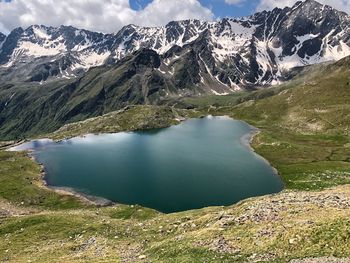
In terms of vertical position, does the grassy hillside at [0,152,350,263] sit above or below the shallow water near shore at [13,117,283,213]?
above

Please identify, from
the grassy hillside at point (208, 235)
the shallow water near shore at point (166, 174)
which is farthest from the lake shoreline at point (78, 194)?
the grassy hillside at point (208, 235)

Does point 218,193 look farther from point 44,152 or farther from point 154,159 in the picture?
point 44,152

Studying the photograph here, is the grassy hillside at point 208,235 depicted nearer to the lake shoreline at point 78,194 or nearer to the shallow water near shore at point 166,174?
the lake shoreline at point 78,194

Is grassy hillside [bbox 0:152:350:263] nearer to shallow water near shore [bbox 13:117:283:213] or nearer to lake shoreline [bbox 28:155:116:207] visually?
lake shoreline [bbox 28:155:116:207]

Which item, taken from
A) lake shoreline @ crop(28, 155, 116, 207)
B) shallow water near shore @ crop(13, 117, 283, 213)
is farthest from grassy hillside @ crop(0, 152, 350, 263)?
shallow water near shore @ crop(13, 117, 283, 213)

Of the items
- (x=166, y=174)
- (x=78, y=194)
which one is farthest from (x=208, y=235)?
(x=166, y=174)

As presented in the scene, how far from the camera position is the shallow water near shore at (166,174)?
115 m

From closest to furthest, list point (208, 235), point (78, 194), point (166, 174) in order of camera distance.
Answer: point (208, 235), point (78, 194), point (166, 174)

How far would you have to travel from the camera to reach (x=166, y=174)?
14238cm

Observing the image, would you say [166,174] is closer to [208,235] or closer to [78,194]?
[78,194]

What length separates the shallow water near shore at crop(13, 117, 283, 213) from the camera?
115062 millimetres

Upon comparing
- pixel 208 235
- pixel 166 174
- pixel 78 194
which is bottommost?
pixel 78 194

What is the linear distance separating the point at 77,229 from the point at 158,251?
994 inches

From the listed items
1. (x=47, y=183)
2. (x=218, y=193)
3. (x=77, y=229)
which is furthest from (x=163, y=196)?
(x=77, y=229)
